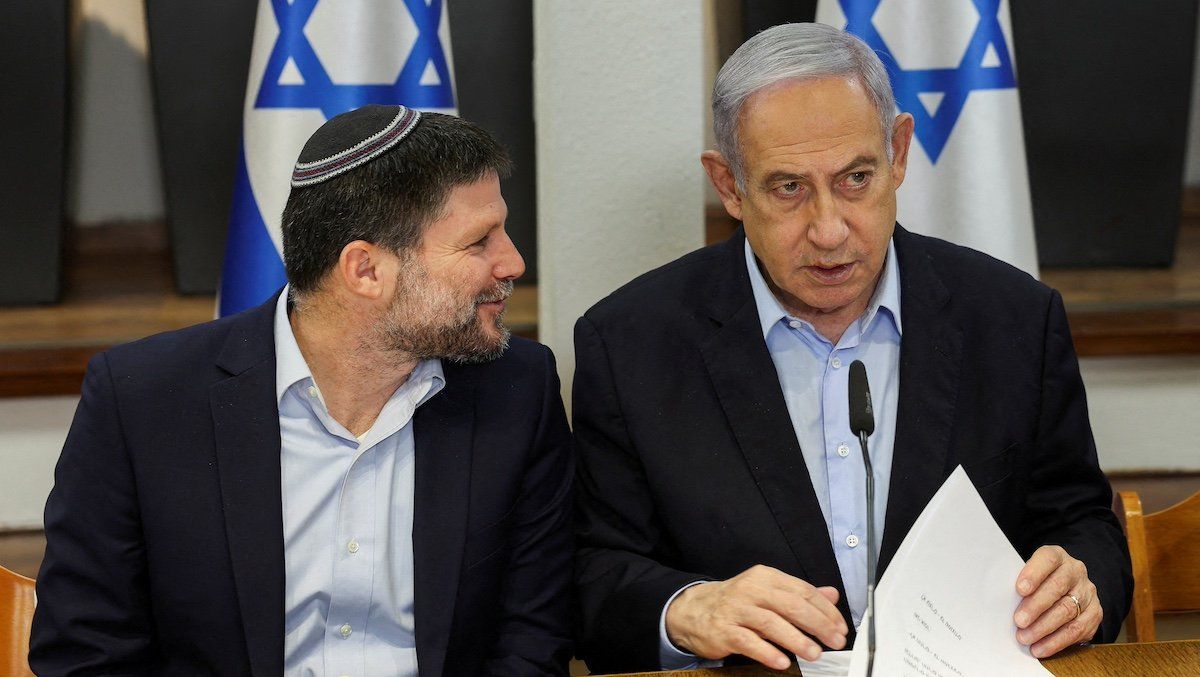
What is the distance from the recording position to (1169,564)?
6.45 ft

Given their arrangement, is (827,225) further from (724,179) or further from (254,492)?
(254,492)

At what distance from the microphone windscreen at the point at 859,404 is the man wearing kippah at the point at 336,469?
0.66 metres

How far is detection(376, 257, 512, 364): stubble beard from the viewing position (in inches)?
71.3

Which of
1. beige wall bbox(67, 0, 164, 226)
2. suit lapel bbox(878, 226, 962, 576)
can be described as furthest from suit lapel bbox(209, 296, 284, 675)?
beige wall bbox(67, 0, 164, 226)

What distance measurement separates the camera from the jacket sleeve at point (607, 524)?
1.87 metres

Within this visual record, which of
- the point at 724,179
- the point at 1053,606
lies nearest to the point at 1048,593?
the point at 1053,606

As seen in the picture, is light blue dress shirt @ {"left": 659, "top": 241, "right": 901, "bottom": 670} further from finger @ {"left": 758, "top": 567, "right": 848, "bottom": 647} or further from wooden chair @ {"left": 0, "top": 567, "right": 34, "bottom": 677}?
wooden chair @ {"left": 0, "top": 567, "right": 34, "bottom": 677}

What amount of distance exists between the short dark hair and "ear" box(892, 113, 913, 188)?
2.18 feet

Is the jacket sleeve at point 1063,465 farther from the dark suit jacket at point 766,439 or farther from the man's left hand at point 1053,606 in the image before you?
the man's left hand at point 1053,606

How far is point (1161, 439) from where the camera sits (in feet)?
10.9

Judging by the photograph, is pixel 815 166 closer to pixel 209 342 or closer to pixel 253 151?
pixel 209 342

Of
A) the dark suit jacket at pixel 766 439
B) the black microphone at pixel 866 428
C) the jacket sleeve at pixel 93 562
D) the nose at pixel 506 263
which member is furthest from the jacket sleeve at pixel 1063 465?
the jacket sleeve at pixel 93 562

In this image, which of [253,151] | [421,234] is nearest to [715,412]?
[421,234]

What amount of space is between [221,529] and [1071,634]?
3.85 ft
